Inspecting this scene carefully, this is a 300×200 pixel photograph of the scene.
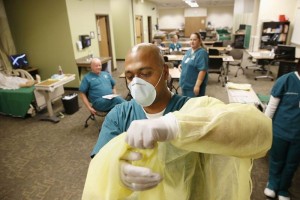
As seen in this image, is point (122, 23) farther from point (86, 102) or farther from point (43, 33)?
point (86, 102)

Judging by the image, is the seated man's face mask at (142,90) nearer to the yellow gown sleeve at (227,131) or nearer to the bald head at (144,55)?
the bald head at (144,55)

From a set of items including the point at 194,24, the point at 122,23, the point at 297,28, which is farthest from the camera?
the point at 194,24

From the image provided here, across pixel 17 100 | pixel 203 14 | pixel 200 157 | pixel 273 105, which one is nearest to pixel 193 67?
pixel 273 105

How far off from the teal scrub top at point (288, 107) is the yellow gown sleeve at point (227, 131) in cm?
144

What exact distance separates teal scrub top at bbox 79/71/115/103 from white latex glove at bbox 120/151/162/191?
9.28ft

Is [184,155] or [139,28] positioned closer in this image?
[184,155]

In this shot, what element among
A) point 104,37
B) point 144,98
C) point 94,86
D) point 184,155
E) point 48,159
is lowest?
point 48,159

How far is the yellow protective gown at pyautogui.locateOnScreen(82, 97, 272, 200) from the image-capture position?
1.90ft

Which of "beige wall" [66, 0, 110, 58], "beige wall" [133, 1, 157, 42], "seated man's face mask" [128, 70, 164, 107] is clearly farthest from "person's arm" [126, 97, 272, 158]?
"beige wall" [133, 1, 157, 42]

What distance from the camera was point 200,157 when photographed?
0.83 m

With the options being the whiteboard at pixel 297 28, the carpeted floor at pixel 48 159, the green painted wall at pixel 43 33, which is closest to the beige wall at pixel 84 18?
the green painted wall at pixel 43 33

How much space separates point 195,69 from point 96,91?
62.6 inches

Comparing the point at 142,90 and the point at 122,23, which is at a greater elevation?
the point at 122,23

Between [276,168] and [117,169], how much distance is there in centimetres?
204
